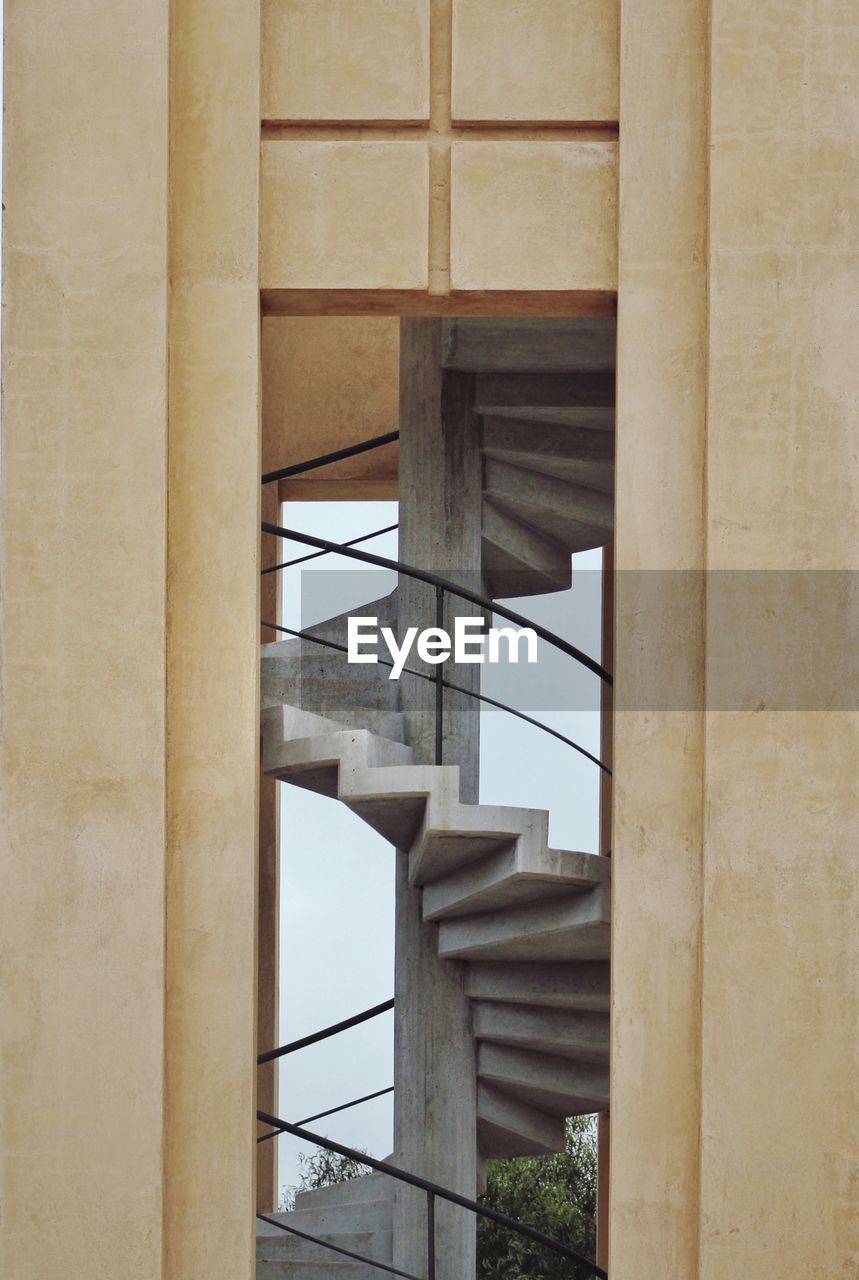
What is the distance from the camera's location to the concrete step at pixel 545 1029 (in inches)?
291

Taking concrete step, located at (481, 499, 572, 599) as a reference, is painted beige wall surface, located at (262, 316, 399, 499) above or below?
above

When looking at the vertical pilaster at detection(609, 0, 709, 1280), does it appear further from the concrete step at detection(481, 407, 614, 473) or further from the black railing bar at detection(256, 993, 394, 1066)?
the black railing bar at detection(256, 993, 394, 1066)

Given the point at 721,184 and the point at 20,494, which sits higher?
the point at 721,184

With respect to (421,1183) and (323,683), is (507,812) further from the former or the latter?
(323,683)

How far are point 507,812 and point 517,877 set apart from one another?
0.27 meters

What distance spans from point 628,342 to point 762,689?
4.03 ft

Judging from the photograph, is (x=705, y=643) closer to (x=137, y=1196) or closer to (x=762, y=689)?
(x=762, y=689)

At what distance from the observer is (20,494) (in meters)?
5.30

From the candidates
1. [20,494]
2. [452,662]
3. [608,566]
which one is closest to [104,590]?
[20,494]

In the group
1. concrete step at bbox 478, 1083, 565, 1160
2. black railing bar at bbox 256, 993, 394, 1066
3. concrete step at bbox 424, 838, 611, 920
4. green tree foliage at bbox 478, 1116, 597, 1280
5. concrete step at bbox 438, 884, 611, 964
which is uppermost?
concrete step at bbox 424, 838, 611, 920

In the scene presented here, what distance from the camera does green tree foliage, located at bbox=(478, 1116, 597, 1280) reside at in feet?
38.0

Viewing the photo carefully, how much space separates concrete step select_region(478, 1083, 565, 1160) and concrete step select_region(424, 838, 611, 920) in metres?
1.22

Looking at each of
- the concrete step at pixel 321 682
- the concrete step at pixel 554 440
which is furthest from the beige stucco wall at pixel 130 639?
the concrete step at pixel 321 682

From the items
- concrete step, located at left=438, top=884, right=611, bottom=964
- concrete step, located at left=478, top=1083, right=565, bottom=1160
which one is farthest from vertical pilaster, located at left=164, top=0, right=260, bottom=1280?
concrete step, located at left=478, top=1083, right=565, bottom=1160
